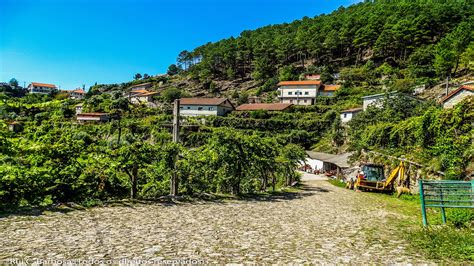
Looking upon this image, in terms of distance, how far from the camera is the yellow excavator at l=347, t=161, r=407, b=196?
58.2ft

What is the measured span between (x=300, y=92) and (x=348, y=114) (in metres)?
26.7

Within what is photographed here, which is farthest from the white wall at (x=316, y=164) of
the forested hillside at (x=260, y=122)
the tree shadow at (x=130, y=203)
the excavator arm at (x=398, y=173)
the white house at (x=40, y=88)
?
the white house at (x=40, y=88)

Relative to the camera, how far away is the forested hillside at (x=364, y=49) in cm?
6253

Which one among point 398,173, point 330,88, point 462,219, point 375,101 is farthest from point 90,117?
point 462,219

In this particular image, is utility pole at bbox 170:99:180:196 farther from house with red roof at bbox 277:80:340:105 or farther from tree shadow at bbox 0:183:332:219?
house with red roof at bbox 277:80:340:105

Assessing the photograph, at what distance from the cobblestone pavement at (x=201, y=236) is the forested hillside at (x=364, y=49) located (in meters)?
58.5

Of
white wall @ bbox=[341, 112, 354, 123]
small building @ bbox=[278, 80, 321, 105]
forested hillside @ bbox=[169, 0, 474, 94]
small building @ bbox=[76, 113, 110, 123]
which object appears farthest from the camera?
small building @ bbox=[278, 80, 321, 105]

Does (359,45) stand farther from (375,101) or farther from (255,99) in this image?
(375,101)

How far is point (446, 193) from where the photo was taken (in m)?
6.83

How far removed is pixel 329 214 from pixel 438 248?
4.40 metres

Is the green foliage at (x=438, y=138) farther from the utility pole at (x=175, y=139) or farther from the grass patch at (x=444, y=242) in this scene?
the utility pole at (x=175, y=139)

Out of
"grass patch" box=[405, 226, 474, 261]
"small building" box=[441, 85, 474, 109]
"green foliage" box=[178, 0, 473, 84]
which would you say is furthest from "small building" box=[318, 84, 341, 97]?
"grass patch" box=[405, 226, 474, 261]

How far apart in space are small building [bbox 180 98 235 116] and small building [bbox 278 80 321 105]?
1704 centimetres

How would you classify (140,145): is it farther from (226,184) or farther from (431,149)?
(431,149)
